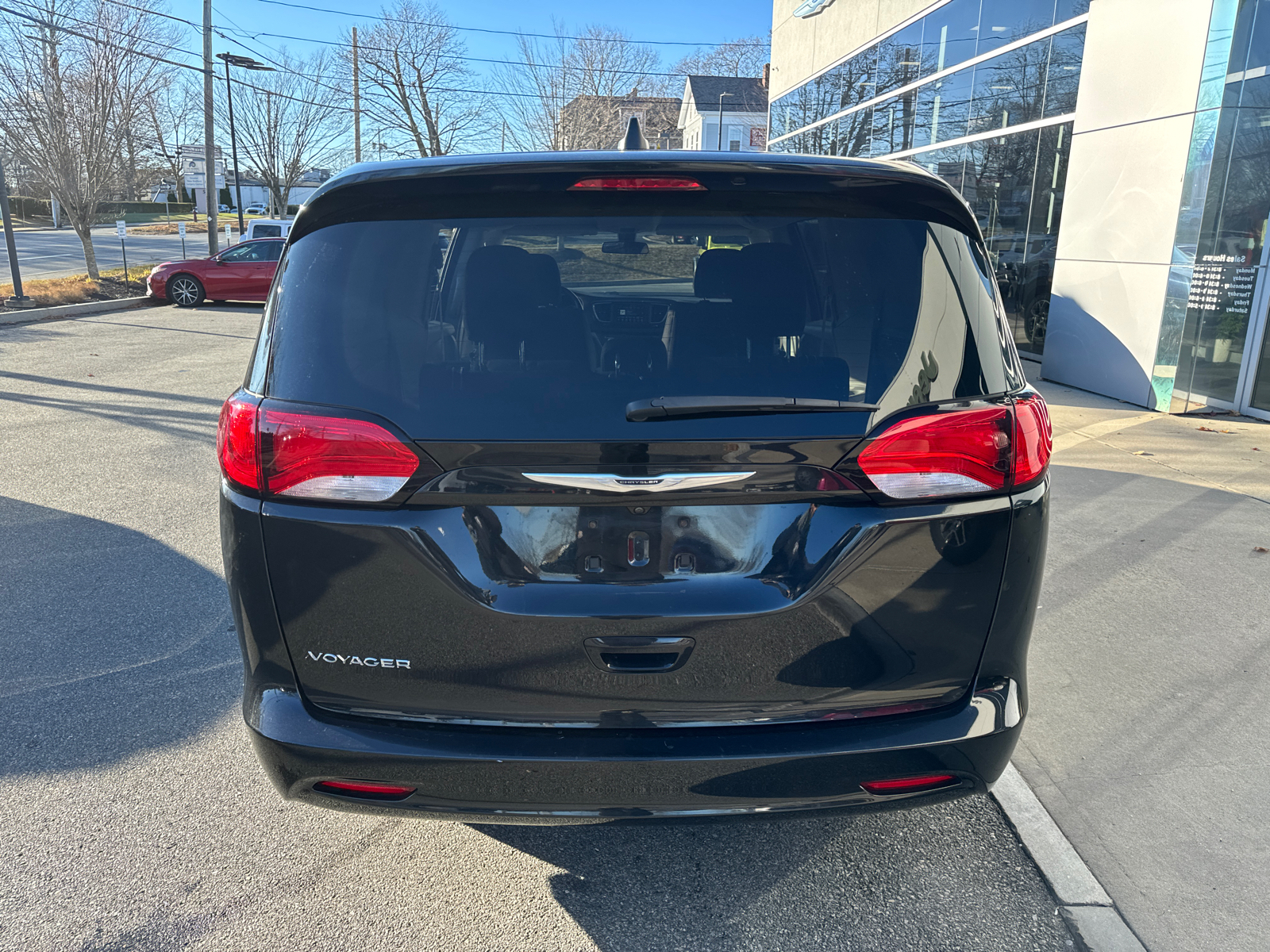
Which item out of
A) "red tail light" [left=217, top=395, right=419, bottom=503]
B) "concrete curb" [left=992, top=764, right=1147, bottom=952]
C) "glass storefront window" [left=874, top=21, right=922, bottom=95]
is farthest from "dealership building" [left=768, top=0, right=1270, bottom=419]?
"red tail light" [left=217, top=395, right=419, bottom=503]

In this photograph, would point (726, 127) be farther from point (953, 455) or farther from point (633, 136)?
point (953, 455)

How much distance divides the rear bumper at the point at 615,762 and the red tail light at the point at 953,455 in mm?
502

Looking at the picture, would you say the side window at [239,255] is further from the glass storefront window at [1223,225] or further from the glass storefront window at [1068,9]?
the glass storefront window at [1223,225]

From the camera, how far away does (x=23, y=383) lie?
10.4 metres

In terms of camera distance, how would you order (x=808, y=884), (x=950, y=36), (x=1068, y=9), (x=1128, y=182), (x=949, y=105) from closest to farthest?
(x=808, y=884) → (x=1128, y=182) → (x=1068, y=9) → (x=950, y=36) → (x=949, y=105)

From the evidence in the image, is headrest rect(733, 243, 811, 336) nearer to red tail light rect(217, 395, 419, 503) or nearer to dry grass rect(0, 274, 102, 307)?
red tail light rect(217, 395, 419, 503)

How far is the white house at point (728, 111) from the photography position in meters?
60.8

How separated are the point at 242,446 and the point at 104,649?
8.17ft

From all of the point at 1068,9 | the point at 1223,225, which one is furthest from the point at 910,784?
the point at 1068,9

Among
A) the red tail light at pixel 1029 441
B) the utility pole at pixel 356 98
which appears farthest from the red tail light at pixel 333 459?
the utility pole at pixel 356 98

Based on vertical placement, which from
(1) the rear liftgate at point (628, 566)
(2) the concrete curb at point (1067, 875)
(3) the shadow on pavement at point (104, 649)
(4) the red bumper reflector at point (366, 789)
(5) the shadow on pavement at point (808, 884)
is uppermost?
(1) the rear liftgate at point (628, 566)

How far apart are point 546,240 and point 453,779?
1.22 meters

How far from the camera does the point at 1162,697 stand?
3.63m

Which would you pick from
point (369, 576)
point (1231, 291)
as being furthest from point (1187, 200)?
point (369, 576)
